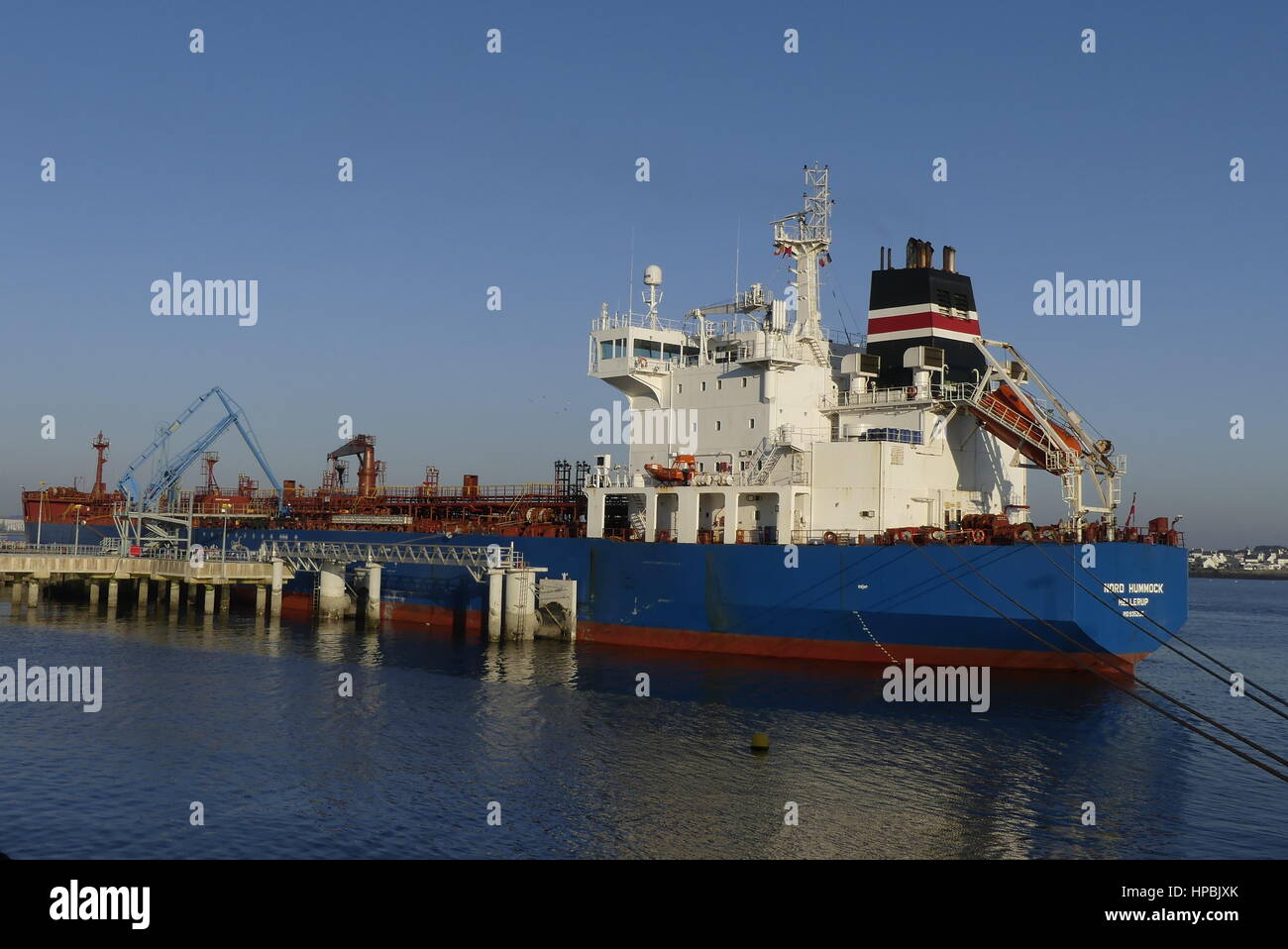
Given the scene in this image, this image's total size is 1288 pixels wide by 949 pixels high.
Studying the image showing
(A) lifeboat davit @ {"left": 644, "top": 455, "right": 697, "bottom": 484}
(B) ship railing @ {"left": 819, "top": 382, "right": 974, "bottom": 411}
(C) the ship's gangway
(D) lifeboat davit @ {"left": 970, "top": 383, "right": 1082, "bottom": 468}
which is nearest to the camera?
(D) lifeboat davit @ {"left": 970, "top": 383, "right": 1082, "bottom": 468}

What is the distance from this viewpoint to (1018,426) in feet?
121

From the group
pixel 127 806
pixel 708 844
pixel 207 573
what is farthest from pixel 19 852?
pixel 207 573

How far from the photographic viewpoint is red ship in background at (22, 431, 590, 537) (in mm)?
49656

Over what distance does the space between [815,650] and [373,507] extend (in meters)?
32.3

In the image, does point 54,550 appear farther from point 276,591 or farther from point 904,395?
point 904,395

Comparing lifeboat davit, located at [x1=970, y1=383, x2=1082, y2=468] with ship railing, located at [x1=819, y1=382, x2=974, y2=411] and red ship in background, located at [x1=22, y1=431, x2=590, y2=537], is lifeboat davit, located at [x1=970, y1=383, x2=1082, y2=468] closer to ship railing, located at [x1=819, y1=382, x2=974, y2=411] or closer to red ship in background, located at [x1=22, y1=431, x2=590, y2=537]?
ship railing, located at [x1=819, y1=382, x2=974, y2=411]

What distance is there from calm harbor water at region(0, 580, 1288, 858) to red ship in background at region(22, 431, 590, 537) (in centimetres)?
1382

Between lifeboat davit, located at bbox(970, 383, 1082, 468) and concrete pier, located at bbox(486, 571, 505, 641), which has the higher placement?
lifeboat davit, located at bbox(970, 383, 1082, 468)

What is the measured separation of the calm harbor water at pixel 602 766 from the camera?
18.5 metres

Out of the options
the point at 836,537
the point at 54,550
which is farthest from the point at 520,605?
the point at 54,550

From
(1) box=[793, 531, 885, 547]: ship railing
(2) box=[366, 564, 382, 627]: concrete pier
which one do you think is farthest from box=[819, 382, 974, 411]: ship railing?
(2) box=[366, 564, 382, 627]: concrete pier

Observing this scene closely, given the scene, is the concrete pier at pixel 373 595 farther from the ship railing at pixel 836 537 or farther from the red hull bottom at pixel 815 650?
the ship railing at pixel 836 537

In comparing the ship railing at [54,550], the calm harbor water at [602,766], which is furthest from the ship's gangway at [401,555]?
the ship railing at [54,550]
